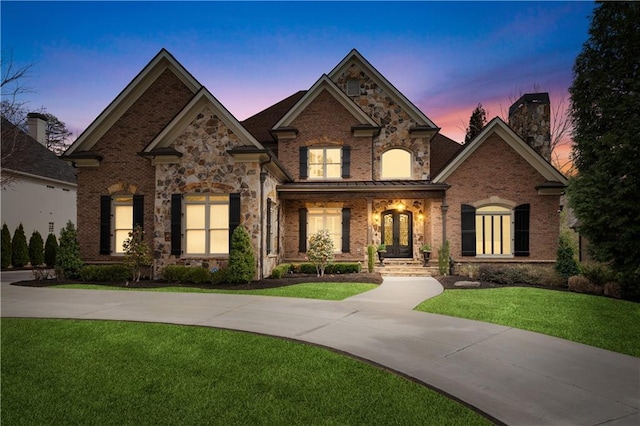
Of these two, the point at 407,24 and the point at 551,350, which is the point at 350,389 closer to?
the point at 551,350

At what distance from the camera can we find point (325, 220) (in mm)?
18188

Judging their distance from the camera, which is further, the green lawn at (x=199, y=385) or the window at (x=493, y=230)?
the window at (x=493, y=230)

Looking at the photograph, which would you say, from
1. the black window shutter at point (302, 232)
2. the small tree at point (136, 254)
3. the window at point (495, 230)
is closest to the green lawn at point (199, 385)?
the small tree at point (136, 254)

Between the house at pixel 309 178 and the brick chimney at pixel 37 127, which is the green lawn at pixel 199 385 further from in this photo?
the brick chimney at pixel 37 127

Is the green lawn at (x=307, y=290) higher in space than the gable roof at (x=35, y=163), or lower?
lower

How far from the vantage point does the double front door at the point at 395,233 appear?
A: 1894cm

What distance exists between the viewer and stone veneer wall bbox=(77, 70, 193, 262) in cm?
1543

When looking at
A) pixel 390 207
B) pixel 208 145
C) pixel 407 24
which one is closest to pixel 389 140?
pixel 390 207

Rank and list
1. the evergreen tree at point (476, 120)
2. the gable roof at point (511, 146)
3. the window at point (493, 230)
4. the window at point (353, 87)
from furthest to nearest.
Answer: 1. the evergreen tree at point (476, 120)
2. the window at point (353, 87)
3. the window at point (493, 230)
4. the gable roof at point (511, 146)

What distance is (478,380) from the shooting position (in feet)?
14.8

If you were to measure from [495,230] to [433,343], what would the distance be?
12.8 meters

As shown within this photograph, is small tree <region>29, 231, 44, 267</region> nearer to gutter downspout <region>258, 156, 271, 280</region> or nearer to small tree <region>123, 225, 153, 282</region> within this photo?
small tree <region>123, 225, 153, 282</region>

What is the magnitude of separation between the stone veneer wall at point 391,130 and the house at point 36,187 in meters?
19.1

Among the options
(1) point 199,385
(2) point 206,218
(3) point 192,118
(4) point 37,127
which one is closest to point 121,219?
(2) point 206,218
